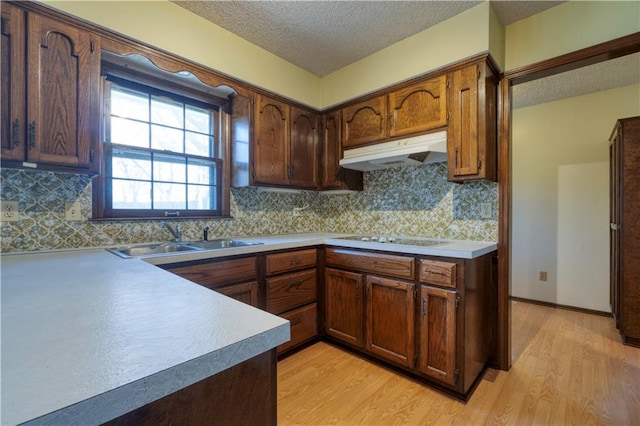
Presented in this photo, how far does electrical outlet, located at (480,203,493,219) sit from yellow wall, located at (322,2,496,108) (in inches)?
43.0

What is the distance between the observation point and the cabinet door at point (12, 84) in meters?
1.38

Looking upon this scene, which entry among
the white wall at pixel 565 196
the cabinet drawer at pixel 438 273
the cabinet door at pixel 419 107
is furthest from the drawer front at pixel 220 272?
the white wall at pixel 565 196

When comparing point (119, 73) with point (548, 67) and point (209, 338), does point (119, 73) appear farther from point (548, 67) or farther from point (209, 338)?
point (548, 67)

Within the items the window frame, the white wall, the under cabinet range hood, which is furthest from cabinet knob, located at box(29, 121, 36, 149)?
the white wall

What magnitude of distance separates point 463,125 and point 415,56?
2.37 feet

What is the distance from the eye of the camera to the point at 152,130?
219 cm

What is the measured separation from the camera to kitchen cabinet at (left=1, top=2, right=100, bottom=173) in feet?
4.60

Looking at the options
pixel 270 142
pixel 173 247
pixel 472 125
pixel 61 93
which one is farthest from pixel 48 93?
pixel 472 125

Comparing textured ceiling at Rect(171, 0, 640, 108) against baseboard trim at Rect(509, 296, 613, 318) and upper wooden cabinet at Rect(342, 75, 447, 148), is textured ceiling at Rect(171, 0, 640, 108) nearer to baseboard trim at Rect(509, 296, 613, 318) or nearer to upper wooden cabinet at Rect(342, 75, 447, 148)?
upper wooden cabinet at Rect(342, 75, 447, 148)

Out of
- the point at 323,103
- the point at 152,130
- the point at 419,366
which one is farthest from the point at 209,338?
the point at 323,103

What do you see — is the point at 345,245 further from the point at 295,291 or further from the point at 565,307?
the point at 565,307

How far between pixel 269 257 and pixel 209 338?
159 centimetres

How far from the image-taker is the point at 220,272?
186cm

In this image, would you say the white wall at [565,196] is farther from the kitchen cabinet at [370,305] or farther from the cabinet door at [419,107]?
the kitchen cabinet at [370,305]
